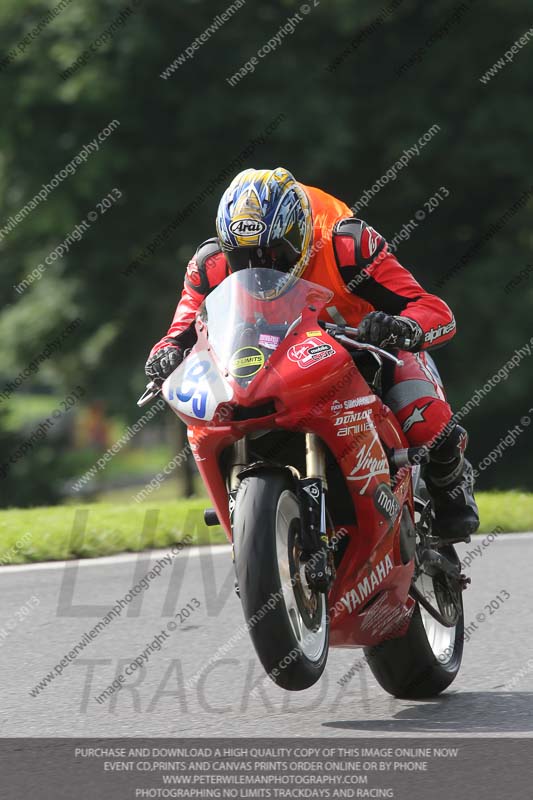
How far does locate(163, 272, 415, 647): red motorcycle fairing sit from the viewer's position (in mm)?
4750

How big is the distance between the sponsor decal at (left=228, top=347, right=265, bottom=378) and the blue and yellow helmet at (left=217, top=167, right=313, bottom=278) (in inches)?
16.7

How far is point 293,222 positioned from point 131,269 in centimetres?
1513

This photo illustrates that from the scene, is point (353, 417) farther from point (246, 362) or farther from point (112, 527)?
point (112, 527)

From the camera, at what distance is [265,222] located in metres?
5.00

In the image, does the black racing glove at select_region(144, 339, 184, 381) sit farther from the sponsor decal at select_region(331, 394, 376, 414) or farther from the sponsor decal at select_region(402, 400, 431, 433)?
the sponsor decal at select_region(402, 400, 431, 433)

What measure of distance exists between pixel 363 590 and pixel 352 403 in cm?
63

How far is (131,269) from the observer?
20047mm

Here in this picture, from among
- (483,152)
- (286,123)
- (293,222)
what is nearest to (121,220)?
(286,123)

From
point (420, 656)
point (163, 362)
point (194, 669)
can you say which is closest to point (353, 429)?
point (163, 362)

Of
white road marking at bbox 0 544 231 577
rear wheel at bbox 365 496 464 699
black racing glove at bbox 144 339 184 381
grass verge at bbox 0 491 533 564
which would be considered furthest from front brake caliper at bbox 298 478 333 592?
grass verge at bbox 0 491 533 564

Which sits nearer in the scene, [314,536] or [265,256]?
[314,536]

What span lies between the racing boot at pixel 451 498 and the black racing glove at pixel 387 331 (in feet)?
2.56

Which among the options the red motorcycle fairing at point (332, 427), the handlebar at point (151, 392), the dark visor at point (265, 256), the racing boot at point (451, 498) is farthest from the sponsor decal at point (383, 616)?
the dark visor at point (265, 256)
